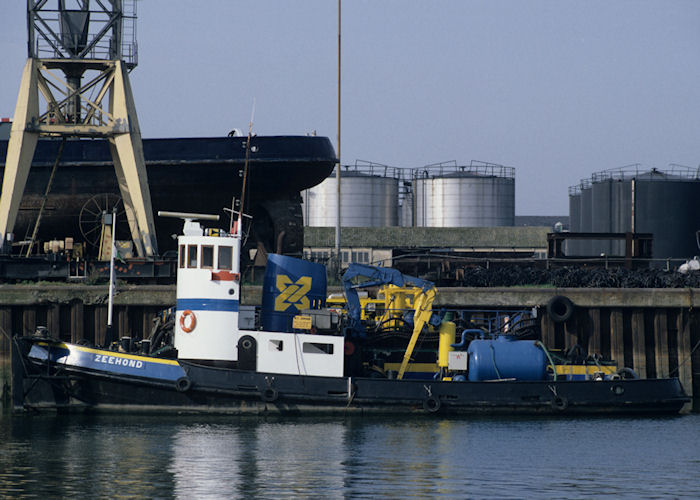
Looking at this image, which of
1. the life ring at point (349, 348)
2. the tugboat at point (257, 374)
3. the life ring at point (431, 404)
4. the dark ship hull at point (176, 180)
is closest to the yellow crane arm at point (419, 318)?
the tugboat at point (257, 374)

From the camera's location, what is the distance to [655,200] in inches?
1734

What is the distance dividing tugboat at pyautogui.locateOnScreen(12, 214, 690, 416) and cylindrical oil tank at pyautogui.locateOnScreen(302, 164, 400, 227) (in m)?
32.7

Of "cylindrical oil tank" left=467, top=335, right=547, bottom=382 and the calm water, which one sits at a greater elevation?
"cylindrical oil tank" left=467, top=335, right=547, bottom=382

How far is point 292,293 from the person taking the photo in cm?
2112

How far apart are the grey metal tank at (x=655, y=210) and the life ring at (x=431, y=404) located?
24.8 metres

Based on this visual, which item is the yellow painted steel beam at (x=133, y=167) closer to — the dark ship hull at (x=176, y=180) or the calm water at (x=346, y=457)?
the dark ship hull at (x=176, y=180)

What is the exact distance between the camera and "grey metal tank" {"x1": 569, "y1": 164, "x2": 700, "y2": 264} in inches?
1694

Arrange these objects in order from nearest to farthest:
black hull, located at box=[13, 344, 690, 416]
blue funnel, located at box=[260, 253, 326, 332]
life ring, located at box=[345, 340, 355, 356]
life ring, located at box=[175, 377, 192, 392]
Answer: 1. life ring, located at box=[175, 377, 192, 392]
2. black hull, located at box=[13, 344, 690, 416]
3. blue funnel, located at box=[260, 253, 326, 332]
4. life ring, located at box=[345, 340, 355, 356]

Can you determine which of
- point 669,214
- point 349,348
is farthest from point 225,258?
point 669,214

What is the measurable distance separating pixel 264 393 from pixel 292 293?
2262 mm

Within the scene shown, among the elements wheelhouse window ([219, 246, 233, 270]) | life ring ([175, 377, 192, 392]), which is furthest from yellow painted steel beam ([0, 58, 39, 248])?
life ring ([175, 377, 192, 392])

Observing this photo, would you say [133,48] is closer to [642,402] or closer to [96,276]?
[96,276]

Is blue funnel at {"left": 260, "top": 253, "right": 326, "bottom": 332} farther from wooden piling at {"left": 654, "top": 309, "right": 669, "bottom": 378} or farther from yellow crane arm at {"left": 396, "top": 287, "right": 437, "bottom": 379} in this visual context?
wooden piling at {"left": 654, "top": 309, "right": 669, "bottom": 378}

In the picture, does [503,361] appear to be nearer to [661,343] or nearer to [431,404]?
[431,404]
